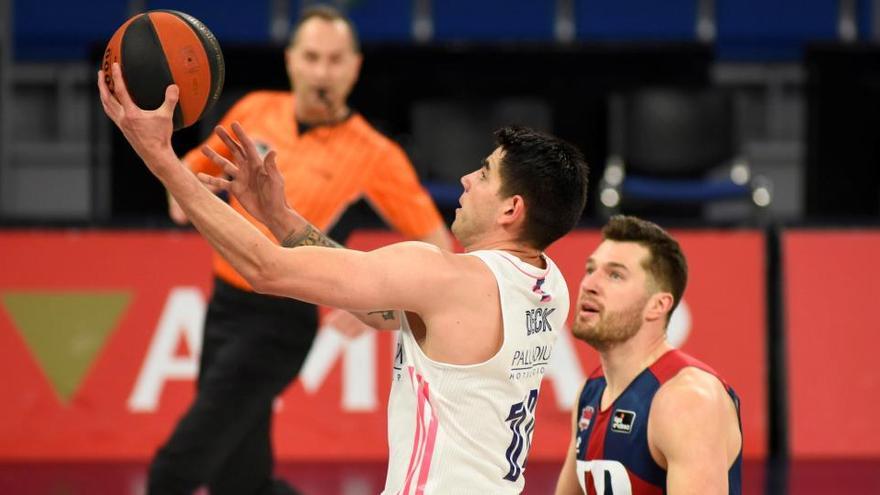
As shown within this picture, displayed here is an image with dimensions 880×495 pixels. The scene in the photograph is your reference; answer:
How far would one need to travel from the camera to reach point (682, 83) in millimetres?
10125

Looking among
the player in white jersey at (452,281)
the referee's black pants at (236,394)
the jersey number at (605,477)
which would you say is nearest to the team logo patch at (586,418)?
the jersey number at (605,477)

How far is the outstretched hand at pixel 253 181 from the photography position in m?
3.03

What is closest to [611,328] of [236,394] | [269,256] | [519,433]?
[519,433]

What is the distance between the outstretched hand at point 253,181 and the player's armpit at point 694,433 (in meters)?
1.12

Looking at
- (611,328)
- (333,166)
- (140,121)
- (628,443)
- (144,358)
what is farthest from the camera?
(144,358)

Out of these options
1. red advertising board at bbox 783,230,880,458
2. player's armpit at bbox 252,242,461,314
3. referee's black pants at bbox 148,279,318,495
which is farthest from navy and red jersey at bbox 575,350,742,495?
red advertising board at bbox 783,230,880,458

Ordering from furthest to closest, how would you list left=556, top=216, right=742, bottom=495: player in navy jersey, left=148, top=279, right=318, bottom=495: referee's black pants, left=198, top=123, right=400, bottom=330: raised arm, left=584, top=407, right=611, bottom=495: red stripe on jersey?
left=148, top=279, right=318, bottom=495: referee's black pants < left=584, top=407, right=611, bottom=495: red stripe on jersey < left=556, top=216, right=742, bottom=495: player in navy jersey < left=198, top=123, right=400, bottom=330: raised arm

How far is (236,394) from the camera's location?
4.49 m

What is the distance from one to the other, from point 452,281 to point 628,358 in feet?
3.30

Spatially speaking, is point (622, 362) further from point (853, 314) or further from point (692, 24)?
point (692, 24)

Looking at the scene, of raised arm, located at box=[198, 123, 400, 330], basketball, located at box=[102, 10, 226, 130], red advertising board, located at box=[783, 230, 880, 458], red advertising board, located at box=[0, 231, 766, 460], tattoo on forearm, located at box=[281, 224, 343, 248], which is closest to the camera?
basketball, located at box=[102, 10, 226, 130]

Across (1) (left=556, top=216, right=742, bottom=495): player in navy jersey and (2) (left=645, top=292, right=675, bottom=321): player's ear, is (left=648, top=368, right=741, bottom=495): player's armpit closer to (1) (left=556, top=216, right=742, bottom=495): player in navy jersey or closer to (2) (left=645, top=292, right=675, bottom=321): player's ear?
(1) (left=556, top=216, right=742, bottom=495): player in navy jersey

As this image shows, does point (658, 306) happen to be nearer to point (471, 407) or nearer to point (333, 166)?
point (471, 407)

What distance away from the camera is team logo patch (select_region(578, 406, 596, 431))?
375 centimetres
